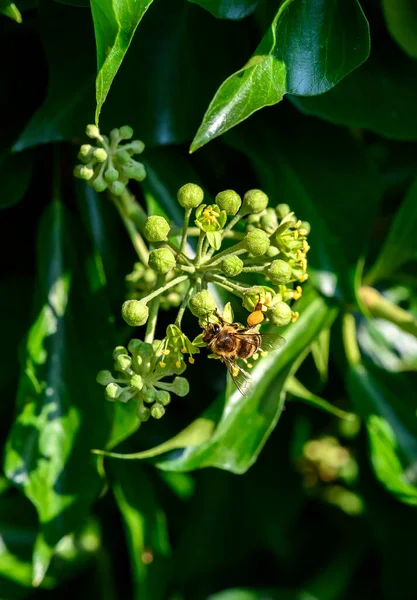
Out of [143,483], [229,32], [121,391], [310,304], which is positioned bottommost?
[143,483]

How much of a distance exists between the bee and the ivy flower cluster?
3.7 inches

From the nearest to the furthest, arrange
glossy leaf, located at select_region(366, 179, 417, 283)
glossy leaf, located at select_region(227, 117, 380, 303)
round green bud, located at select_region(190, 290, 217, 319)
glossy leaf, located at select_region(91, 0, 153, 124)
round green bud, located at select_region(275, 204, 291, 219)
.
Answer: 1. glossy leaf, located at select_region(91, 0, 153, 124)
2. round green bud, located at select_region(190, 290, 217, 319)
3. round green bud, located at select_region(275, 204, 291, 219)
4. glossy leaf, located at select_region(227, 117, 380, 303)
5. glossy leaf, located at select_region(366, 179, 417, 283)

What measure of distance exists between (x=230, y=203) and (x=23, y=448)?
0.72 m

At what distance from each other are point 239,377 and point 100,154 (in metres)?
0.46

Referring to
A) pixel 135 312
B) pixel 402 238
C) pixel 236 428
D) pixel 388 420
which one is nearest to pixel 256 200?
pixel 135 312

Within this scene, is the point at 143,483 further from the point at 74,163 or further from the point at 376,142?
the point at 376,142

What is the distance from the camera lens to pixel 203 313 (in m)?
1.11

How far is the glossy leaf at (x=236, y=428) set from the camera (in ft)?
4.70

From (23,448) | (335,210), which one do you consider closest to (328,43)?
(335,210)

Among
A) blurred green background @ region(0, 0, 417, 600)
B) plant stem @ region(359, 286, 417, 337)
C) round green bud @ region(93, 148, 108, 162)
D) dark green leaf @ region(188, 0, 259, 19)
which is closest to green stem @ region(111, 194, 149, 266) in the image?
blurred green background @ region(0, 0, 417, 600)

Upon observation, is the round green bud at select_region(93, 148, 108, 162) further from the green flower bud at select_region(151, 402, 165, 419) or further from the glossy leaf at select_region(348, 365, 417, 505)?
the glossy leaf at select_region(348, 365, 417, 505)

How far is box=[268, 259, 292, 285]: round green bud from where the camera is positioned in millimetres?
A: 1180

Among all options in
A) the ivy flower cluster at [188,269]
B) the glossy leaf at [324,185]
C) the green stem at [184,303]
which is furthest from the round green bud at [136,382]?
the glossy leaf at [324,185]

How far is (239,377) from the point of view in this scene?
1331 mm
